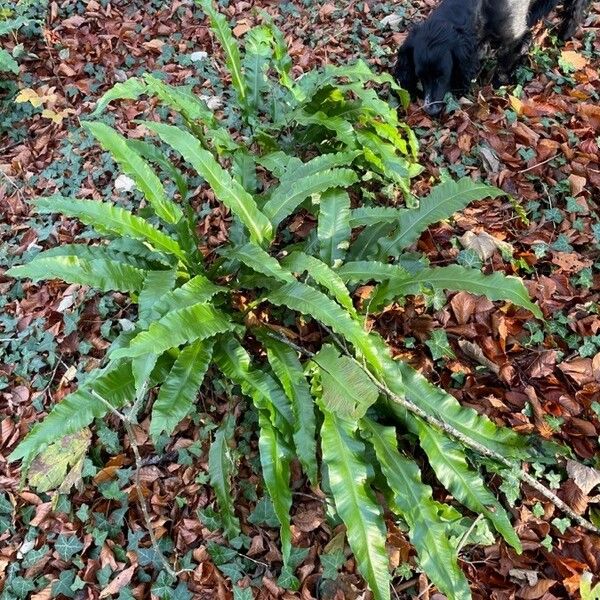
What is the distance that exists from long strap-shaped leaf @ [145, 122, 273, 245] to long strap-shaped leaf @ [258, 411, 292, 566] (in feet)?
2.86

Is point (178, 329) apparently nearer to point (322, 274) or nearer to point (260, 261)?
point (260, 261)

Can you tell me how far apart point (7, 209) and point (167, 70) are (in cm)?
161

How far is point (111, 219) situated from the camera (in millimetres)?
2637

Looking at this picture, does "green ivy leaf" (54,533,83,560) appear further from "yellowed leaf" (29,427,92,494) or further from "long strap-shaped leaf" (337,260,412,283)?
"long strap-shaped leaf" (337,260,412,283)

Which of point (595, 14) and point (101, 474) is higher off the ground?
point (595, 14)

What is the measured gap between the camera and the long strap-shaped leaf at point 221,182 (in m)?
2.66

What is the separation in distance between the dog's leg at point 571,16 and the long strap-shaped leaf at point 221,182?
294cm

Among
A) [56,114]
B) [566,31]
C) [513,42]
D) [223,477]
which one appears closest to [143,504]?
[223,477]

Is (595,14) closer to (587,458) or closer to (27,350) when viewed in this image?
(587,458)

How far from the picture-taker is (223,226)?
11.4ft

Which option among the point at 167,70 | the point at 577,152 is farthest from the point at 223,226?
the point at 577,152

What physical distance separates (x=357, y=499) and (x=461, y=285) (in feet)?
3.40

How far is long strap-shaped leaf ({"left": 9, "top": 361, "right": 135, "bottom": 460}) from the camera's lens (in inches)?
92.5

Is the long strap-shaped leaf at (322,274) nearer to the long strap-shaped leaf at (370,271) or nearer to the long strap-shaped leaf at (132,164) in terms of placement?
the long strap-shaped leaf at (370,271)
